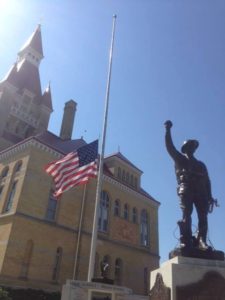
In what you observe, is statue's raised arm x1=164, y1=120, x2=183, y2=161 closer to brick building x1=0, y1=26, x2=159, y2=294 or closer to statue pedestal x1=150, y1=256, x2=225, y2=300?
statue pedestal x1=150, y1=256, x2=225, y2=300

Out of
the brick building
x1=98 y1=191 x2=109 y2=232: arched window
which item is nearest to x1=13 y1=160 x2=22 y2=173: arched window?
the brick building

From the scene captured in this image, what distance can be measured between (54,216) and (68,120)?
18646mm

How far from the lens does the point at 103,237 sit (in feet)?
95.3

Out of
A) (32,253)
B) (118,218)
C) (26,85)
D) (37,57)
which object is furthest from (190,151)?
(37,57)

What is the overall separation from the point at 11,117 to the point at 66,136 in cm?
708

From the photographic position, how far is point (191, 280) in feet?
16.5

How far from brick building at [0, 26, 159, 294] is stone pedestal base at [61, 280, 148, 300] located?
12.4 m

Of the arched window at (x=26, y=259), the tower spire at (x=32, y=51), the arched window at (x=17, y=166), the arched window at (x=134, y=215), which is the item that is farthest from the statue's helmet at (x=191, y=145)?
the tower spire at (x=32, y=51)

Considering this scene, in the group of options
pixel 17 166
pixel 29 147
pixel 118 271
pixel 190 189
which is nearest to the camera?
pixel 190 189

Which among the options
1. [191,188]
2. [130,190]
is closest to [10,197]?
[130,190]

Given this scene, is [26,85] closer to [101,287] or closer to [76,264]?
[76,264]

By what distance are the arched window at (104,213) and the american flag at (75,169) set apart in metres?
16.0

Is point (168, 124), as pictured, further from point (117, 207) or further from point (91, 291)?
point (117, 207)

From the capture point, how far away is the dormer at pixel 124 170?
34.3 metres
